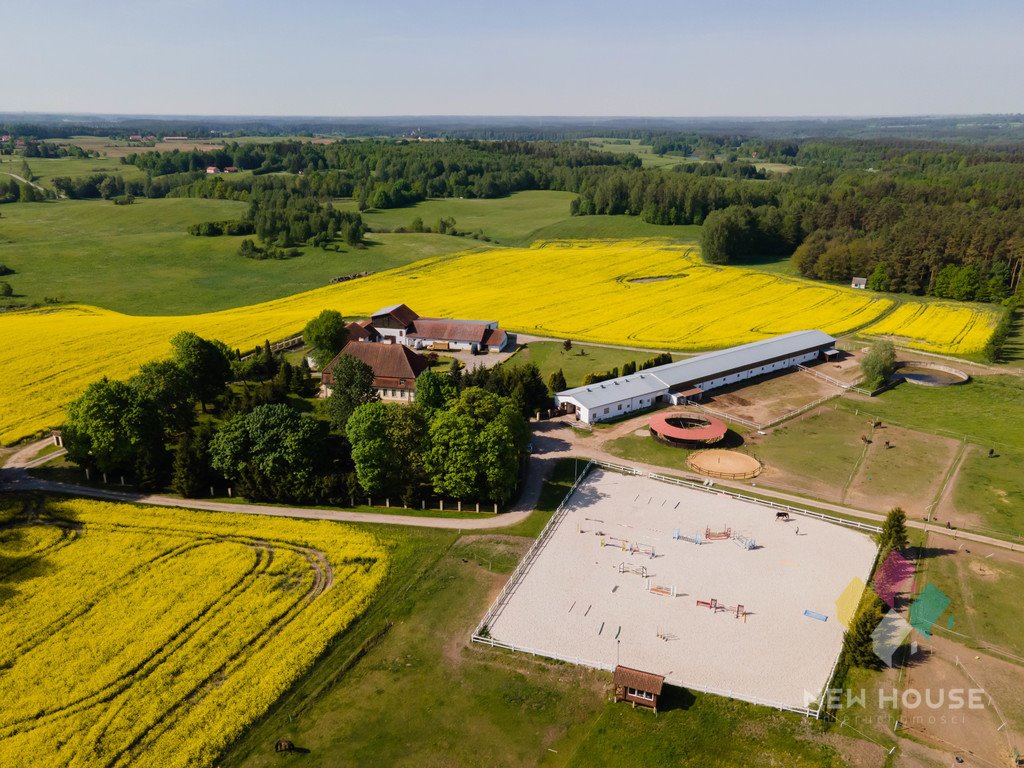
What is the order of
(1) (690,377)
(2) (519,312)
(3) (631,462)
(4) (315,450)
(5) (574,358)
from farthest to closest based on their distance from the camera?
(2) (519,312), (5) (574,358), (1) (690,377), (3) (631,462), (4) (315,450)

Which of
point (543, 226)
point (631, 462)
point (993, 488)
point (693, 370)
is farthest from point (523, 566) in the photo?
point (543, 226)

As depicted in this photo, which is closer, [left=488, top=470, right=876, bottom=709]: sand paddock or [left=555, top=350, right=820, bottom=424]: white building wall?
[left=488, top=470, right=876, bottom=709]: sand paddock

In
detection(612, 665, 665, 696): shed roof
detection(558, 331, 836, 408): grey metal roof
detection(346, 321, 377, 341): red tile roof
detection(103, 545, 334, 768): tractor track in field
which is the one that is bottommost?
detection(103, 545, 334, 768): tractor track in field

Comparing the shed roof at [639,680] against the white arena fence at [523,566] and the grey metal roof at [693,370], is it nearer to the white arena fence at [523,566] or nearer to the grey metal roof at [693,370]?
the white arena fence at [523,566]

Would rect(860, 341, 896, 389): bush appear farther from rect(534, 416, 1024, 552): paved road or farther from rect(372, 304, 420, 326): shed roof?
rect(372, 304, 420, 326): shed roof

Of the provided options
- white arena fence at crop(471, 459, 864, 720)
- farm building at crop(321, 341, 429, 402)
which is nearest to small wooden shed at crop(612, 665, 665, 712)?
Result: white arena fence at crop(471, 459, 864, 720)

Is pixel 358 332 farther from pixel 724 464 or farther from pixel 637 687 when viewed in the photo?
pixel 637 687

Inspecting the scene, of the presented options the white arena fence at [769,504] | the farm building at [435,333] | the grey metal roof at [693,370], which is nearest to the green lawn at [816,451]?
the white arena fence at [769,504]
